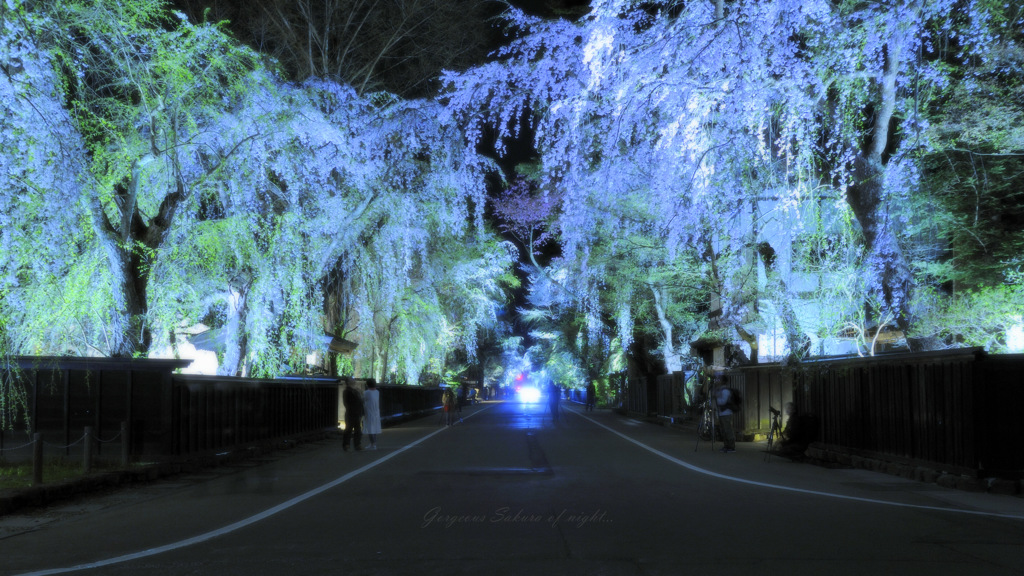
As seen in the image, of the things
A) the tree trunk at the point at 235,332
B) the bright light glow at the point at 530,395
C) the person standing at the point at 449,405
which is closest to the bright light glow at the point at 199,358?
the tree trunk at the point at 235,332

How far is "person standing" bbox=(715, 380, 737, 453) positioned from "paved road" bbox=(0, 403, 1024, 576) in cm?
395

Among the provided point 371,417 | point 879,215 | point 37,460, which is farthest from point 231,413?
point 879,215

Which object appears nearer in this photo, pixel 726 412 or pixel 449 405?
pixel 726 412

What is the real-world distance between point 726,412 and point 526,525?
38.4ft

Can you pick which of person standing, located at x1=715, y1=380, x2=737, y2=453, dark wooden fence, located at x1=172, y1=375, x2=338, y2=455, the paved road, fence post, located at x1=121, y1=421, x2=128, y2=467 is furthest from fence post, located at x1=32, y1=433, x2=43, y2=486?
person standing, located at x1=715, y1=380, x2=737, y2=453

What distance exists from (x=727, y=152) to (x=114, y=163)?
35.7ft

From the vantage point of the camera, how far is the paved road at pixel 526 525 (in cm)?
679

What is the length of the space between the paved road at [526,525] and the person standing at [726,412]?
13.0 ft

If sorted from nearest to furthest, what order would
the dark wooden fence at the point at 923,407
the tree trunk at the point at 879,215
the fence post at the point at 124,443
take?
the dark wooden fence at the point at 923,407 → the fence post at the point at 124,443 → the tree trunk at the point at 879,215

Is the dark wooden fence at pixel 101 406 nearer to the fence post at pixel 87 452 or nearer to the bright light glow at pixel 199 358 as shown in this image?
the fence post at pixel 87 452

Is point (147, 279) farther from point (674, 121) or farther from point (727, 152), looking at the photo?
point (727, 152)

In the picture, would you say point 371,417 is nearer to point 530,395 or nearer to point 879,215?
point 879,215

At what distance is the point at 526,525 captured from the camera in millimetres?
8531

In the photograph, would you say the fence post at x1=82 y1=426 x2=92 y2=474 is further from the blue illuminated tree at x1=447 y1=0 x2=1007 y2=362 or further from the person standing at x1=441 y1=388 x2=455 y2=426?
the person standing at x1=441 y1=388 x2=455 y2=426
